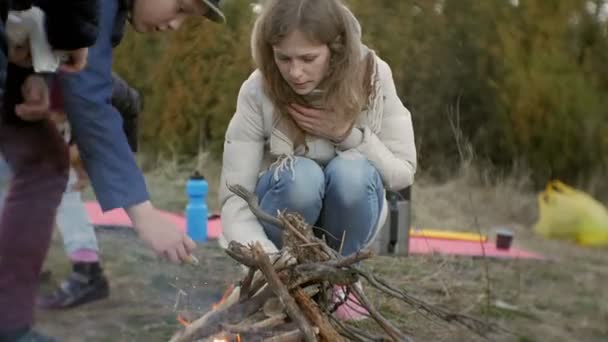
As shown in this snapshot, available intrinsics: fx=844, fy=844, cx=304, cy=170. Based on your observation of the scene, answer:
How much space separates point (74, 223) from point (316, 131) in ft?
1.68

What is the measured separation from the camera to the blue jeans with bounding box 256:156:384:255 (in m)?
1.56

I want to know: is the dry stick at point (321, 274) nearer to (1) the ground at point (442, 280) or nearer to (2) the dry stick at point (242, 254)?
(2) the dry stick at point (242, 254)

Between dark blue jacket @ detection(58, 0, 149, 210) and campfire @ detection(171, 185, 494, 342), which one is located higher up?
dark blue jacket @ detection(58, 0, 149, 210)

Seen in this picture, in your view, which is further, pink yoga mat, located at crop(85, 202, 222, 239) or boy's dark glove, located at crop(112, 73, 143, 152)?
boy's dark glove, located at crop(112, 73, 143, 152)

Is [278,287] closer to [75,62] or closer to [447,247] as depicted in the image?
[75,62]

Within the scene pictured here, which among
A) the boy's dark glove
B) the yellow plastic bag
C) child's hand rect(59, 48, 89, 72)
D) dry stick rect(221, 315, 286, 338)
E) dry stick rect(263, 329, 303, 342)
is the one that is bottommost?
the yellow plastic bag

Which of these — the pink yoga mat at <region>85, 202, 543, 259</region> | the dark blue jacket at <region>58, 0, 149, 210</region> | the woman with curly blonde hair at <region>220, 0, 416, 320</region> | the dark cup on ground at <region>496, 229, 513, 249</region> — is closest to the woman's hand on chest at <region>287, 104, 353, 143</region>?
the woman with curly blonde hair at <region>220, 0, 416, 320</region>

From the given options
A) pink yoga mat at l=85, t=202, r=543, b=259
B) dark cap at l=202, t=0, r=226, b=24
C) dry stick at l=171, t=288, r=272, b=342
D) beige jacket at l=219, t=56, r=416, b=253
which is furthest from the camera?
pink yoga mat at l=85, t=202, r=543, b=259

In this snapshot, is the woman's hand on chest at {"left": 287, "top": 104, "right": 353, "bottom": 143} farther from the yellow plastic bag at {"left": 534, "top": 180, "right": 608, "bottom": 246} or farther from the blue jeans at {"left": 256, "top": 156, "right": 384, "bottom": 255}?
the yellow plastic bag at {"left": 534, "top": 180, "right": 608, "bottom": 246}

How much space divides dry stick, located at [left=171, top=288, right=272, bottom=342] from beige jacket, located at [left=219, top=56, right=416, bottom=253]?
1.30ft

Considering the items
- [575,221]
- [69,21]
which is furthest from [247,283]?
[575,221]

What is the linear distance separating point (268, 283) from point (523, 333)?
3.19 ft

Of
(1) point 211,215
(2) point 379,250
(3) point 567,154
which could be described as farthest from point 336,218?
(3) point 567,154

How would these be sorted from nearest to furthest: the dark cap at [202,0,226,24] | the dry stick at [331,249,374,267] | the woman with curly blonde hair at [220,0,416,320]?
the dry stick at [331,249,374,267] < the dark cap at [202,0,226,24] < the woman with curly blonde hair at [220,0,416,320]
